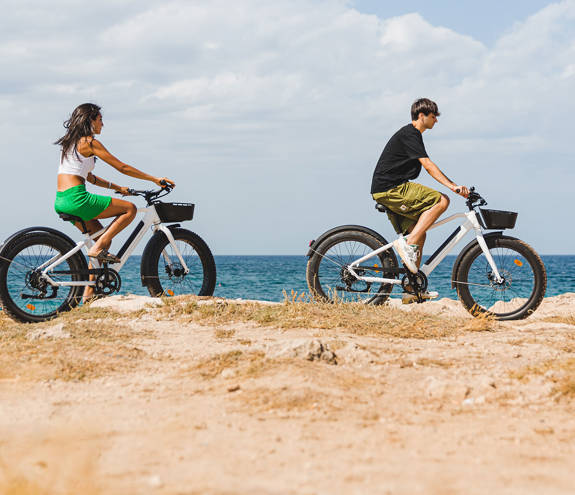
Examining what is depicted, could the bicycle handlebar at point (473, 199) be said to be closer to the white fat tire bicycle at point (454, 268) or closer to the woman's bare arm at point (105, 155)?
the white fat tire bicycle at point (454, 268)

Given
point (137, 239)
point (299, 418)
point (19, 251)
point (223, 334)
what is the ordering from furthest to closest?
1. point (137, 239)
2. point (19, 251)
3. point (223, 334)
4. point (299, 418)

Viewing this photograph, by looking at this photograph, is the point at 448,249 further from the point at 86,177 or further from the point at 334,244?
the point at 86,177

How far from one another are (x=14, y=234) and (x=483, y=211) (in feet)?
17.7

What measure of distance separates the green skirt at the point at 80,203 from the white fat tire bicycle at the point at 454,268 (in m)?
2.51

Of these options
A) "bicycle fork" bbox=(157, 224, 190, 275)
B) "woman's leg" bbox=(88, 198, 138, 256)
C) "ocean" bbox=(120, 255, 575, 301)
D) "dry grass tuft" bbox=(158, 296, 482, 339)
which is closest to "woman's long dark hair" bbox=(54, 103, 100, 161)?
"woman's leg" bbox=(88, 198, 138, 256)

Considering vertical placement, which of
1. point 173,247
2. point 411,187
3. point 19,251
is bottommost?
point 19,251

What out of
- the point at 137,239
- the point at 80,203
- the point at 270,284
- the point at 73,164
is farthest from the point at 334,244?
the point at 270,284

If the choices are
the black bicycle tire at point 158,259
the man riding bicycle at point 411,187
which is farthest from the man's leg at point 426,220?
the black bicycle tire at point 158,259

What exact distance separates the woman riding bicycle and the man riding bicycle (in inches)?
114

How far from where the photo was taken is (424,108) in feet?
24.7

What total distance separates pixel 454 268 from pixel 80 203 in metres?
4.41

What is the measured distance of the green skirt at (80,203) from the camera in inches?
277

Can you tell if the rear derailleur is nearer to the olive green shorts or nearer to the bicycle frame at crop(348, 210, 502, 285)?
the bicycle frame at crop(348, 210, 502, 285)

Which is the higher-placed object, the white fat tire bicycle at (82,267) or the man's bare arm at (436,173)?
the man's bare arm at (436,173)
